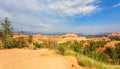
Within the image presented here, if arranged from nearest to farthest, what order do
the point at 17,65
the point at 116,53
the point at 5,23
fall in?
the point at 17,65
the point at 5,23
the point at 116,53

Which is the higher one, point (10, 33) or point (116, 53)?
point (10, 33)

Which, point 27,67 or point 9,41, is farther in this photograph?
point 9,41

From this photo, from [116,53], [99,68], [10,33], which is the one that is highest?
[10,33]

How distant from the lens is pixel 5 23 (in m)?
17.3

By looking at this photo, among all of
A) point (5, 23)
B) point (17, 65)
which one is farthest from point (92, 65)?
point (5, 23)

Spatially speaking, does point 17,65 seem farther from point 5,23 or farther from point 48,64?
point 5,23

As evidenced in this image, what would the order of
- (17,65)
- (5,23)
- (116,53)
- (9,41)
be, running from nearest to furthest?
(17,65)
(9,41)
(5,23)
(116,53)

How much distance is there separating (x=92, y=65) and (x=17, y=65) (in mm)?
3026

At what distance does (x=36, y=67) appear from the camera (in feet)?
22.7

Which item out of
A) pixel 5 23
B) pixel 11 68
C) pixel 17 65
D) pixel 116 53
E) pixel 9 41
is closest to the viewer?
pixel 11 68

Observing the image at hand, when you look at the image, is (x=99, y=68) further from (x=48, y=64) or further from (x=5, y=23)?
(x=5, y=23)

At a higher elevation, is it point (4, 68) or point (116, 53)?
point (4, 68)

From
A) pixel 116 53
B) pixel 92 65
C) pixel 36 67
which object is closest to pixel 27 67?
pixel 36 67

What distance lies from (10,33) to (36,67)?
1166 cm
